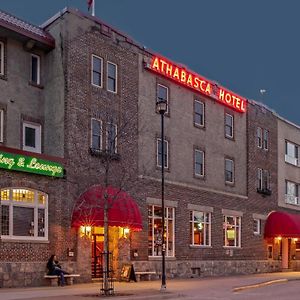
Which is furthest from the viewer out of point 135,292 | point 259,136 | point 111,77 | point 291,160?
point 291,160

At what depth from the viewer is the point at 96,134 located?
31828 mm

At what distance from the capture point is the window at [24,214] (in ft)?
87.1

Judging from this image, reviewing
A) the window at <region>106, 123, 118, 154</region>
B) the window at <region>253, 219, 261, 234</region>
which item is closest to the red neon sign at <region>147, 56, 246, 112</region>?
the window at <region>106, 123, 118, 154</region>

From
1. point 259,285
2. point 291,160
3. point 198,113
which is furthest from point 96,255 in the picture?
point 291,160

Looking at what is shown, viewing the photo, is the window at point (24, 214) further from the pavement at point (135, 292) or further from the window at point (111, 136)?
the window at point (111, 136)

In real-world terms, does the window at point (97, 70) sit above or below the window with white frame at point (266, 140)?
above

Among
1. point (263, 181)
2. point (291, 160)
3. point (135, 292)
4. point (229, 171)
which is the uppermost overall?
point (291, 160)

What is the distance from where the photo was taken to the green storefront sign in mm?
26062

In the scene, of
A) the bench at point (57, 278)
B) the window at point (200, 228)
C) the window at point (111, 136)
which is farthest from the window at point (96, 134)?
the window at point (200, 228)

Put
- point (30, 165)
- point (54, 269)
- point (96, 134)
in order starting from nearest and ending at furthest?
point (30, 165)
point (54, 269)
point (96, 134)

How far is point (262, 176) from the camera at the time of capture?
47.0 meters

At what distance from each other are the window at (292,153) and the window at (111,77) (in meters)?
22.0

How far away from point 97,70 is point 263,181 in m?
19.6

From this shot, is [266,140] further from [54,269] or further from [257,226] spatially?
[54,269]
